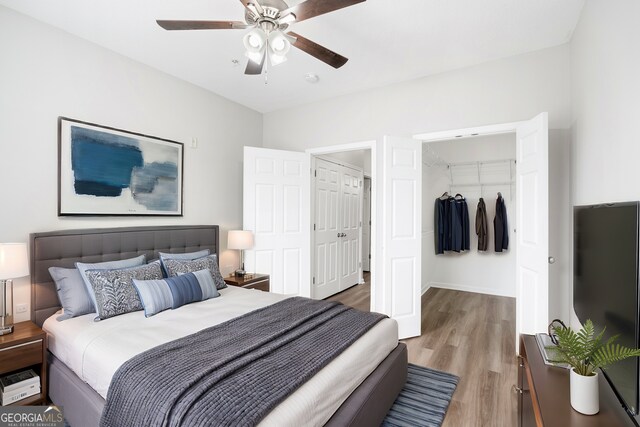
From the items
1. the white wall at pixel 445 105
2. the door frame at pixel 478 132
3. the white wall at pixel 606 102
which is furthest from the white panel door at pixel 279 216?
the white wall at pixel 606 102

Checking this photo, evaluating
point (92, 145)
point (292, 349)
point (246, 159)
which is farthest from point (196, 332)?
point (246, 159)

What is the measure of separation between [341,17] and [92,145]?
234 cm

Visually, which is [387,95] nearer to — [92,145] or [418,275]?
[418,275]

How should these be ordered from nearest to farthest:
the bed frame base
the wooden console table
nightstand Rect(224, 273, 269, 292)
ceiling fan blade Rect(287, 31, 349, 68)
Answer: the wooden console table
the bed frame base
ceiling fan blade Rect(287, 31, 349, 68)
nightstand Rect(224, 273, 269, 292)

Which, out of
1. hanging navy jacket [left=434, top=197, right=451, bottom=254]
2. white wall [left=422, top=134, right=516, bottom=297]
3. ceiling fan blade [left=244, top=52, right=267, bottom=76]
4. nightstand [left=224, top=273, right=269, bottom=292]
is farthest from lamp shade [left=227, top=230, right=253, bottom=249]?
hanging navy jacket [left=434, top=197, right=451, bottom=254]

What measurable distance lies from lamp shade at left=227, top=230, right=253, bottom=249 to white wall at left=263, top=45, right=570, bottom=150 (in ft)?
4.74

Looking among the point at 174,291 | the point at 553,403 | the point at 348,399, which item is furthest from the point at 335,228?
the point at 553,403

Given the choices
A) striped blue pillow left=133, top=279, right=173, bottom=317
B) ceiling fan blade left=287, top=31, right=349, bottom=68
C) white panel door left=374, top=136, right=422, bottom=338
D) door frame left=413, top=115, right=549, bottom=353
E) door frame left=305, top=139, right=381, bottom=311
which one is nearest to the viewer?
ceiling fan blade left=287, top=31, right=349, bottom=68

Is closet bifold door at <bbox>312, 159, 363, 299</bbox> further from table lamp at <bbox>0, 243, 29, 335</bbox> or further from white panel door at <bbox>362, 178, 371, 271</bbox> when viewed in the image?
table lamp at <bbox>0, 243, 29, 335</bbox>

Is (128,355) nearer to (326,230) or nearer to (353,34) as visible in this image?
(353,34)

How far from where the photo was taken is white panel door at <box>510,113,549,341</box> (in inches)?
96.0

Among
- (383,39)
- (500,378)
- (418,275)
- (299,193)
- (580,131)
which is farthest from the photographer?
(299,193)

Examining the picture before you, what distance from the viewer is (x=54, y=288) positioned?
2309 mm

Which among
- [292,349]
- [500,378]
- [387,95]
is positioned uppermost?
[387,95]
